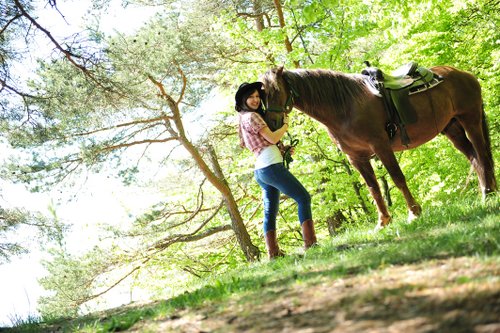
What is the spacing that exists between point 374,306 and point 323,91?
386 centimetres

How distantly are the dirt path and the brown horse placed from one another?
111 inches

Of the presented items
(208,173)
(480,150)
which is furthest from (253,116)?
(208,173)

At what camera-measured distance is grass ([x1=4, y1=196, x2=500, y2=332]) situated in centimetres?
285

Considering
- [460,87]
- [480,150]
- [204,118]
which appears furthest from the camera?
[204,118]

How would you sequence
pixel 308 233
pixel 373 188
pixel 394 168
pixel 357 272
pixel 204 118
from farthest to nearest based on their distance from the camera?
pixel 204 118, pixel 373 188, pixel 394 168, pixel 308 233, pixel 357 272

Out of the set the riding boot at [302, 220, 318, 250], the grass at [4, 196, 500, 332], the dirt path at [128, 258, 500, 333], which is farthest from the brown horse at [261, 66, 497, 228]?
the dirt path at [128, 258, 500, 333]

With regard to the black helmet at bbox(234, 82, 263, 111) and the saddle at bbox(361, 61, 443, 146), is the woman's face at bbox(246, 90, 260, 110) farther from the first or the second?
the saddle at bbox(361, 61, 443, 146)

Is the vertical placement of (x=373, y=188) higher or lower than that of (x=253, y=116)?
lower

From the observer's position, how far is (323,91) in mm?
5992

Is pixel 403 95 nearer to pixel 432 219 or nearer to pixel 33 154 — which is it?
pixel 432 219

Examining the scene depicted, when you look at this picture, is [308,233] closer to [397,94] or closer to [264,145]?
[264,145]

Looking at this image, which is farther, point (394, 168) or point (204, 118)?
point (204, 118)

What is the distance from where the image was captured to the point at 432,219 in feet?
17.8

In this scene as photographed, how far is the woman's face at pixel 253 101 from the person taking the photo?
568 cm
